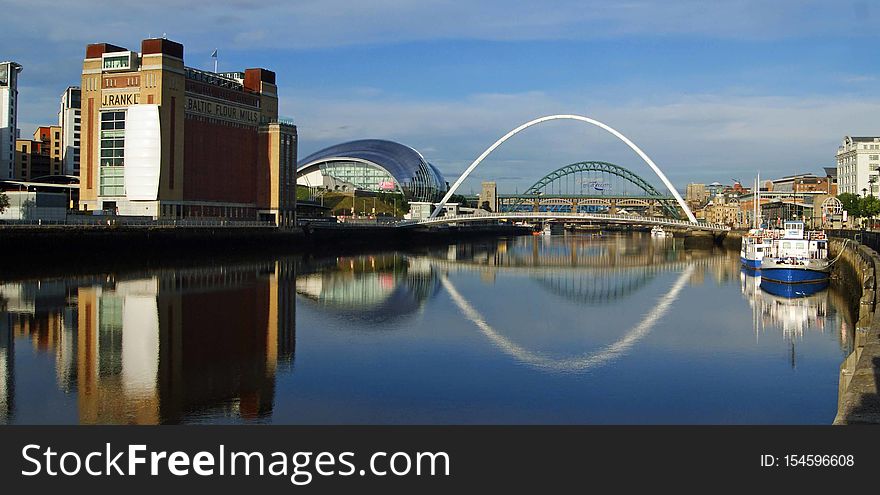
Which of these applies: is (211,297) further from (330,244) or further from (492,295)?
(330,244)

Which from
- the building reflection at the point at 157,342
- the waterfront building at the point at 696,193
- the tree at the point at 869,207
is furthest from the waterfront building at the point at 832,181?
the building reflection at the point at 157,342

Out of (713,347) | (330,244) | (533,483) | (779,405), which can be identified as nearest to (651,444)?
(533,483)

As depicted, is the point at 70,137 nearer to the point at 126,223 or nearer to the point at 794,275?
the point at 126,223

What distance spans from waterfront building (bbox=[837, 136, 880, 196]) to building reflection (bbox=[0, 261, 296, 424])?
234 ft

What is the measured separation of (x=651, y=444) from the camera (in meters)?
6.91

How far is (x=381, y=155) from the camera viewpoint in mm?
118625

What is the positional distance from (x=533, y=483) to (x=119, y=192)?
5717 cm

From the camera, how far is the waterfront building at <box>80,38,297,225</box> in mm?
57781

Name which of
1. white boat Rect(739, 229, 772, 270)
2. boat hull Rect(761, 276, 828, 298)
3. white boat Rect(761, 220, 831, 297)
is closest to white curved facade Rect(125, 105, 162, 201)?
white boat Rect(739, 229, 772, 270)

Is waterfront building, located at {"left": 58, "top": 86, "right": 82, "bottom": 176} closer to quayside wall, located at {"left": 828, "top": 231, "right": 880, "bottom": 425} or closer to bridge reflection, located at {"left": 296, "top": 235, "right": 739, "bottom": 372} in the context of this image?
bridge reflection, located at {"left": 296, "top": 235, "right": 739, "bottom": 372}

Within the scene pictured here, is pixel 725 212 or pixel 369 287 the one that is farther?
pixel 725 212

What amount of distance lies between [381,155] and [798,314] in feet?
307

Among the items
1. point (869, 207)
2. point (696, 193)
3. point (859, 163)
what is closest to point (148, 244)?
point (869, 207)

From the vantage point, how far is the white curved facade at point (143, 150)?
2274 inches
